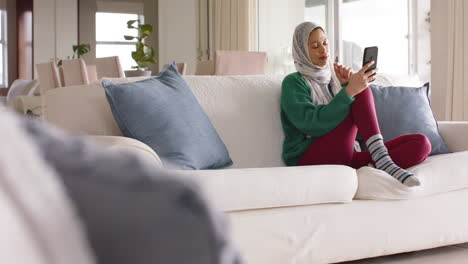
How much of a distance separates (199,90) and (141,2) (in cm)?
912

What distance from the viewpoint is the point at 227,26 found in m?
A: 8.47

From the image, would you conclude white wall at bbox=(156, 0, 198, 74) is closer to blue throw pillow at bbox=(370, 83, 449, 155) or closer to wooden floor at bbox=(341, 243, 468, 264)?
blue throw pillow at bbox=(370, 83, 449, 155)

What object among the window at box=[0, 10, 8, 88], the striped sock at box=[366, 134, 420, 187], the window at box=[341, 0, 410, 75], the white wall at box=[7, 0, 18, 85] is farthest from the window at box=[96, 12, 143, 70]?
the striped sock at box=[366, 134, 420, 187]

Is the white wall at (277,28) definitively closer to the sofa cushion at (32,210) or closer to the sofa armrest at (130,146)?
the sofa armrest at (130,146)

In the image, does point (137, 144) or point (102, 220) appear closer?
point (102, 220)

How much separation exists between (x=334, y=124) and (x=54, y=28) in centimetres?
929

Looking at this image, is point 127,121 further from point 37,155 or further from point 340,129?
point 37,155

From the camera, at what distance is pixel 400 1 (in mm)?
6539

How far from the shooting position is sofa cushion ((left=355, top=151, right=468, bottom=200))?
2.32 meters

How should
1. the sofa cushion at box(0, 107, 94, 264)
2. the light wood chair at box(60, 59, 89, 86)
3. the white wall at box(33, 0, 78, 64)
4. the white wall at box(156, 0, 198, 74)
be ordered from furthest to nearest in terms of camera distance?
the white wall at box(33, 0, 78, 64) < the white wall at box(156, 0, 198, 74) < the light wood chair at box(60, 59, 89, 86) < the sofa cushion at box(0, 107, 94, 264)

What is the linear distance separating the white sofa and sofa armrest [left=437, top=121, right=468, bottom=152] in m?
0.35

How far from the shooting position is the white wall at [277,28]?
25.7 ft

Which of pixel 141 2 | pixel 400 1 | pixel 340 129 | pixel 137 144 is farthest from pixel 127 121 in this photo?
pixel 141 2

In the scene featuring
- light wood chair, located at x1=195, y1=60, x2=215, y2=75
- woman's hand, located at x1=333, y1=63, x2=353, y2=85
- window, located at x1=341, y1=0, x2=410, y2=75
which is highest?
window, located at x1=341, y1=0, x2=410, y2=75
